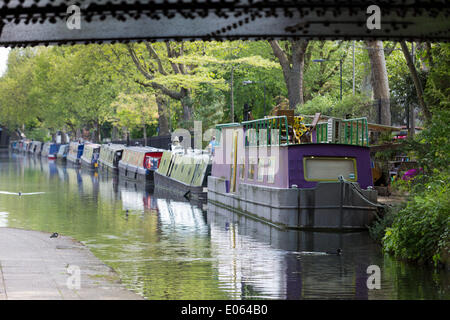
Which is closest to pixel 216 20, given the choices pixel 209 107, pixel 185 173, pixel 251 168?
pixel 251 168

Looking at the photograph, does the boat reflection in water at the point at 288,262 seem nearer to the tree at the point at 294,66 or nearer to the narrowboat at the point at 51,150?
the tree at the point at 294,66

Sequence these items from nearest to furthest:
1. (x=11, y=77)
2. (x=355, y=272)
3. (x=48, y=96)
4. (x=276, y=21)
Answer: (x=276, y=21), (x=355, y=272), (x=48, y=96), (x=11, y=77)

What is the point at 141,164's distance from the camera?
49.7 m

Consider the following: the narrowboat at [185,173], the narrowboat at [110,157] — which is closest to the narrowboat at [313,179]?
the narrowboat at [185,173]

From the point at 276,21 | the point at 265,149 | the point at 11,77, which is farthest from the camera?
the point at 11,77

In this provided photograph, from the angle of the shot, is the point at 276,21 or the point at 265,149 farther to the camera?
the point at 265,149

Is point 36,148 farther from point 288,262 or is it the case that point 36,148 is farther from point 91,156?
point 288,262

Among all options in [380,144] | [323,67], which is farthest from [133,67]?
[380,144]

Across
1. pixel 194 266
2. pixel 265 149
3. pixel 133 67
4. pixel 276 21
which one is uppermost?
pixel 133 67

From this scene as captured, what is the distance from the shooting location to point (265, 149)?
83.3 ft

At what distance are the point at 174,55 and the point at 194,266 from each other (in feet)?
124

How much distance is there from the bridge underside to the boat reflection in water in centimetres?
580
